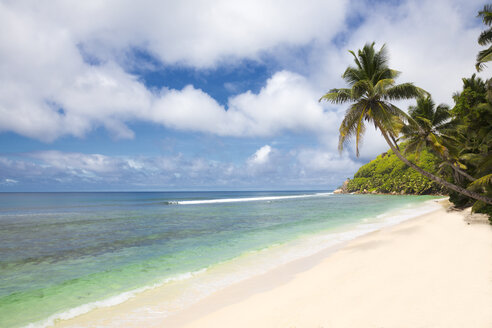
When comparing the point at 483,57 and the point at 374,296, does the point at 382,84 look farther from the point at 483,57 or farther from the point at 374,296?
the point at 374,296

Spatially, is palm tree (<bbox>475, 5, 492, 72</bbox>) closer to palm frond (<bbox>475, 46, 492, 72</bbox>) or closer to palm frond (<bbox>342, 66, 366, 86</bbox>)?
palm frond (<bbox>475, 46, 492, 72</bbox>)

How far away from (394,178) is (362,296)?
380ft

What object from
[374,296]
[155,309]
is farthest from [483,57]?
[155,309]

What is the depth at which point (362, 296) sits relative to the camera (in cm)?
581

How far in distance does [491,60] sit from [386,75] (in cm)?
445

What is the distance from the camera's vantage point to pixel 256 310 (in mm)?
5785

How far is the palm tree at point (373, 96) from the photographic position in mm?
12359

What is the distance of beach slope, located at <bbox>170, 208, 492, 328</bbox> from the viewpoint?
470cm

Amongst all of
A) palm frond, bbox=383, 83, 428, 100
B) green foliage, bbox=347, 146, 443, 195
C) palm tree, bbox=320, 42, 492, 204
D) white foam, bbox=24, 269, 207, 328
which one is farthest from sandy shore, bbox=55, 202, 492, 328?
green foliage, bbox=347, 146, 443, 195

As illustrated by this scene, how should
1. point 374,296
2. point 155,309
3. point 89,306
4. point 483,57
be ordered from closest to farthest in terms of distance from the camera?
point 374,296 < point 155,309 < point 89,306 < point 483,57

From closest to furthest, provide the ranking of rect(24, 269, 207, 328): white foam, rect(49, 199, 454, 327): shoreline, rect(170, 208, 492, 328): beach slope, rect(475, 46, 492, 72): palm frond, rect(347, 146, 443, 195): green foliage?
rect(170, 208, 492, 328): beach slope
rect(49, 199, 454, 327): shoreline
rect(24, 269, 207, 328): white foam
rect(475, 46, 492, 72): palm frond
rect(347, 146, 443, 195): green foliage

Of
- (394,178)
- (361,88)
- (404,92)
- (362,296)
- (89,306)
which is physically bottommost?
(89,306)

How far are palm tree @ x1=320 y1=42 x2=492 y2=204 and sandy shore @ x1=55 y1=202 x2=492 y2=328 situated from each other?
524 centimetres

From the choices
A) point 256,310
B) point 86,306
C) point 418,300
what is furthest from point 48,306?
point 418,300
